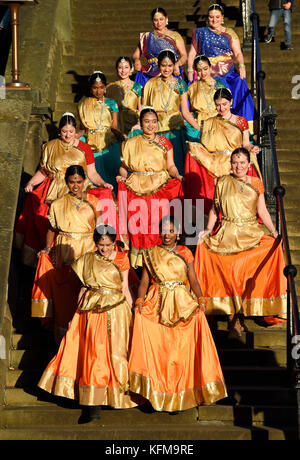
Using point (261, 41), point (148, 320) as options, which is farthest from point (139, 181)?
point (261, 41)

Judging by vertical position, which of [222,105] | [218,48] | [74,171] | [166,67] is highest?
[218,48]

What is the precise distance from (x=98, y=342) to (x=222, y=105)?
3.82m

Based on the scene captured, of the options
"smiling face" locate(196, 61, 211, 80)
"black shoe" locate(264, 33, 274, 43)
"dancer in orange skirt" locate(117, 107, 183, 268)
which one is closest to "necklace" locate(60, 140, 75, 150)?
"dancer in orange skirt" locate(117, 107, 183, 268)

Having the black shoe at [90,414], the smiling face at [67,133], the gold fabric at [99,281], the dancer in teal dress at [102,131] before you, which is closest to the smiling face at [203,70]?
the dancer in teal dress at [102,131]

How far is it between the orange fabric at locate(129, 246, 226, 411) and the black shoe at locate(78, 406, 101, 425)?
39cm

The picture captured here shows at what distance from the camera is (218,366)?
937cm

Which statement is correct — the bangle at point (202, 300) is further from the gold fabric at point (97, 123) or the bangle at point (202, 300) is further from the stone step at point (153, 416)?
the gold fabric at point (97, 123)

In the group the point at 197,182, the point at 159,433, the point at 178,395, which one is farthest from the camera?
the point at 197,182

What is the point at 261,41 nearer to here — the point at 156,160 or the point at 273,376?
the point at 156,160

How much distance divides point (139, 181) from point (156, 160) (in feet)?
1.00

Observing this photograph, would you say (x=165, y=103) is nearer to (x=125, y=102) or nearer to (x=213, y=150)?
(x=125, y=102)

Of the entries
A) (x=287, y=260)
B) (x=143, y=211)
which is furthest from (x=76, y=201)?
(x=287, y=260)

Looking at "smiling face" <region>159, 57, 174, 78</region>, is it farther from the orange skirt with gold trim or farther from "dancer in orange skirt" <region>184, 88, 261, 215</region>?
the orange skirt with gold trim

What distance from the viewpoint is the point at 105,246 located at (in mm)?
9633
